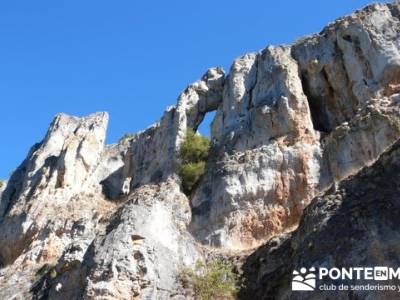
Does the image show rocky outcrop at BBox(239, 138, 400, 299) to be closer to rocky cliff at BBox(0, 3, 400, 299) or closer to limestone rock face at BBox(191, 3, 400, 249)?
rocky cliff at BBox(0, 3, 400, 299)

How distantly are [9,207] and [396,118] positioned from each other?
2504cm

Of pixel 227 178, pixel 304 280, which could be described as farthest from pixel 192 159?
pixel 304 280

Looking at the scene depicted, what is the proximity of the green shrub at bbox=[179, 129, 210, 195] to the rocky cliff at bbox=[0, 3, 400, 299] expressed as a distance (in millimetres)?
493

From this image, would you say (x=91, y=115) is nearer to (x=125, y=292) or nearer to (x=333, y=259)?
(x=125, y=292)

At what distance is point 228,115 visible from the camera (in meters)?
28.4

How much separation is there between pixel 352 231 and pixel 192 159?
651 inches

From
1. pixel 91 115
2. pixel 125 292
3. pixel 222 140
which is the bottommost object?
pixel 125 292

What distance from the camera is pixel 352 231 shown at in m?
12.0

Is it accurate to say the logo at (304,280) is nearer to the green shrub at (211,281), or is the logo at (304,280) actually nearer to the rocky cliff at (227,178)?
the rocky cliff at (227,178)

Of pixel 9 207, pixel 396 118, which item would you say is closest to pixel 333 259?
pixel 396 118

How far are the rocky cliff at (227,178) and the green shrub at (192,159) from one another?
19.4 inches

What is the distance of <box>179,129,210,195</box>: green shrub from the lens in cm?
2692

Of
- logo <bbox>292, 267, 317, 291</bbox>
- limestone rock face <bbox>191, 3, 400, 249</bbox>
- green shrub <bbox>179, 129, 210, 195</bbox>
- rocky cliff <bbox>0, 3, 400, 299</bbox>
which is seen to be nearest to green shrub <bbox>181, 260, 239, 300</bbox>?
rocky cliff <bbox>0, 3, 400, 299</bbox>

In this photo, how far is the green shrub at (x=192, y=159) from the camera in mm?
26922
